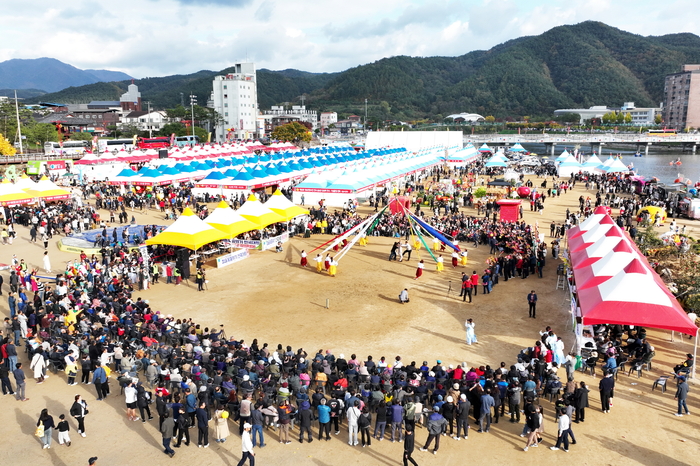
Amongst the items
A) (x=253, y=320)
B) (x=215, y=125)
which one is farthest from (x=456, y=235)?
(x=215, y=125)

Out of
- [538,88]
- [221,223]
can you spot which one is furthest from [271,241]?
[538,88]

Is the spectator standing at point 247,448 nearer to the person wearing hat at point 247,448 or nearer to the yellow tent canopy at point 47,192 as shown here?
the person wearing hat at point 247,448

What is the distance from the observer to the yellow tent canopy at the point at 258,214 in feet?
74.6

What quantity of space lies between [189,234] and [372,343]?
9.57m

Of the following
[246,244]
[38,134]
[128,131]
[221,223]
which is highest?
[128,131]

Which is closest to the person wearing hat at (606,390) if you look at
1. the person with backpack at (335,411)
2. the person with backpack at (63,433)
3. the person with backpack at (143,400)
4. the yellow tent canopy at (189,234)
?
the person with backpack at (335,411)

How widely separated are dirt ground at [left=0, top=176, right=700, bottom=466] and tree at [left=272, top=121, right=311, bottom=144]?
67.4m

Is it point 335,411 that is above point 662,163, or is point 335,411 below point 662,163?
below

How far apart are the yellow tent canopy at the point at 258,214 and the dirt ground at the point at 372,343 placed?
5.22ft

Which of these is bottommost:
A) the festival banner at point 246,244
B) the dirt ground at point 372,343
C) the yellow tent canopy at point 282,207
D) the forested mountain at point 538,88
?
the dirt ground at point 372,343

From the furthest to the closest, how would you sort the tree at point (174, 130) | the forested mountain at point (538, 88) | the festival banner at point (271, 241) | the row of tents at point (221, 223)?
1. the forested mountain at point (538, 88)
2. the tree at point (174, 130)
3. the festival banner at point (271, 241)
4. the row of tents at point (221, 223)

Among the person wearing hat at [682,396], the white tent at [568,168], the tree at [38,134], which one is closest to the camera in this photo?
the person wearing hat at [682,396]

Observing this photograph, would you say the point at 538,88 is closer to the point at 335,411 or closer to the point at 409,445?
the point at 335,411

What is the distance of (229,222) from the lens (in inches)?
843
